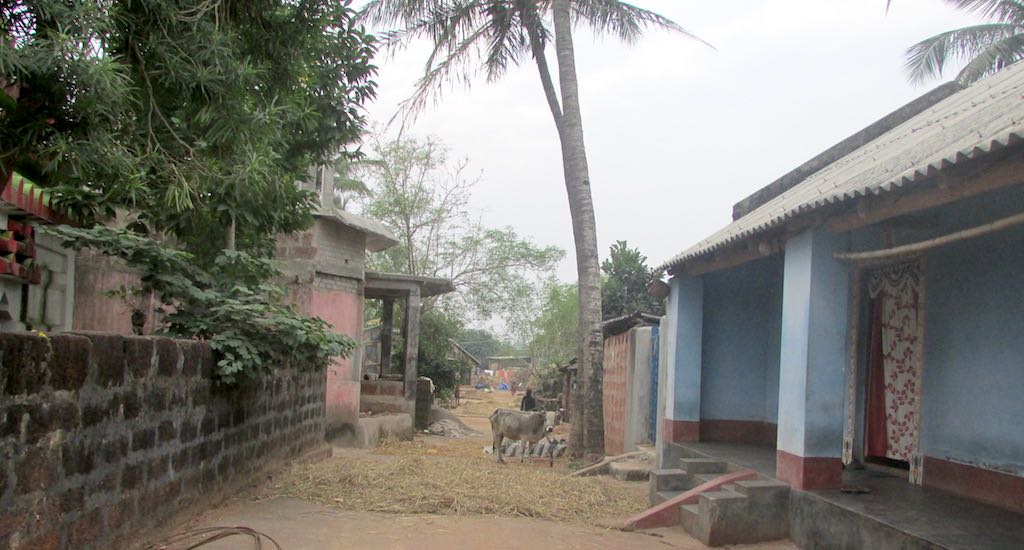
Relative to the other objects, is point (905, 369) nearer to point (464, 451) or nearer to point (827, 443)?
point (827, 443)

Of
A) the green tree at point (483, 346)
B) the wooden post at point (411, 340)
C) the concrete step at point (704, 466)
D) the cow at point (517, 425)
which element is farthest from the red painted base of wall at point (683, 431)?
the green tree at point (483, 346)

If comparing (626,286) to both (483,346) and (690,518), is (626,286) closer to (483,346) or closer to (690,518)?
(690,518)

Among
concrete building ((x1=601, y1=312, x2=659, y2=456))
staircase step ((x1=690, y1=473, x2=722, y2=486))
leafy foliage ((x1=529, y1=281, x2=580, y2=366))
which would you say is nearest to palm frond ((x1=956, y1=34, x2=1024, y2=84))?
concrete building ((x1=601, y1=312, x2=659, y2=456))

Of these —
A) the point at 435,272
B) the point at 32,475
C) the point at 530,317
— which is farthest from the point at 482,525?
the point at 530,317

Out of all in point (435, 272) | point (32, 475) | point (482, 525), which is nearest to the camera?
point (32, 475)

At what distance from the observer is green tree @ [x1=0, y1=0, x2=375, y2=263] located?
486 cm

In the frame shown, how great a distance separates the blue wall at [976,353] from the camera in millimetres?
6309

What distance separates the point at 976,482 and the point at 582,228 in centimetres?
785

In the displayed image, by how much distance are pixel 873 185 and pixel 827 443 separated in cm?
232

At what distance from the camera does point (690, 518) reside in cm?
718

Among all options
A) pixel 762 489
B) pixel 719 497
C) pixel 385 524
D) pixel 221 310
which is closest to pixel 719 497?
pixel 719 497

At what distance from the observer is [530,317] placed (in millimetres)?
34938

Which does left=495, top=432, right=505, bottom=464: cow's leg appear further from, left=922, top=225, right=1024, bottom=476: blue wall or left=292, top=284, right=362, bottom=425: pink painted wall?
left=922, top=225, right=1024, bottom=476: blue wall

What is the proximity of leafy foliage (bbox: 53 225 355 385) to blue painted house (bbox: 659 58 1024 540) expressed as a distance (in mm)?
4256
